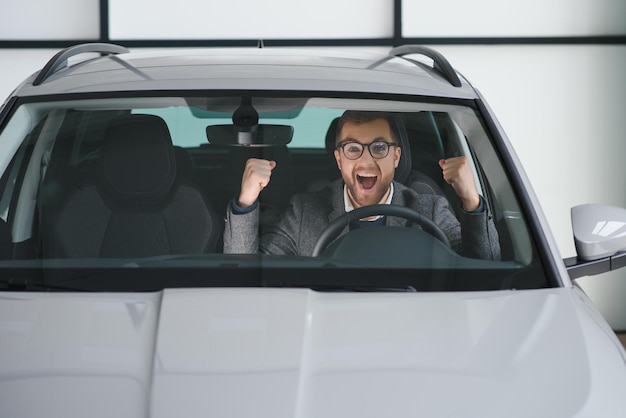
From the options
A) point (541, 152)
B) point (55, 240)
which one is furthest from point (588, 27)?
point (55, 240)

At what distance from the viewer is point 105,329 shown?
6.49ft

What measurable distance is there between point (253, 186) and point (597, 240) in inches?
34.2

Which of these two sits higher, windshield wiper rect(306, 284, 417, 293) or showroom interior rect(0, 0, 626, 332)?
showroom interior rect(0, 0, 626, 332)

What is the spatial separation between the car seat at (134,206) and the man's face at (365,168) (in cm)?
37

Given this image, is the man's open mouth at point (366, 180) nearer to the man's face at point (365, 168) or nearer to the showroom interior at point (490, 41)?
the man's face at point (365, 168)

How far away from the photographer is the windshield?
2.45 meters

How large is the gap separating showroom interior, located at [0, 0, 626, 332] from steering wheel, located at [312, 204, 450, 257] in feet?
15.5

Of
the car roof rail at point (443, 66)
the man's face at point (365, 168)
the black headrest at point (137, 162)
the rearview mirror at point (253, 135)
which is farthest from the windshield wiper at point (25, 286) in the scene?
the car roof rail at point (443, 66)

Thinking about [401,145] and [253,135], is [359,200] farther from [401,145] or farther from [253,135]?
[253,135]

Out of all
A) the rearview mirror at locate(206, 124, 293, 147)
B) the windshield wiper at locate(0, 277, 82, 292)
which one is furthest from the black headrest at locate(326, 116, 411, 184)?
the windshield wiper at locate(0, 277, 82, 292)

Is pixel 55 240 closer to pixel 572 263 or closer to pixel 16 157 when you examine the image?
pixel 16 157

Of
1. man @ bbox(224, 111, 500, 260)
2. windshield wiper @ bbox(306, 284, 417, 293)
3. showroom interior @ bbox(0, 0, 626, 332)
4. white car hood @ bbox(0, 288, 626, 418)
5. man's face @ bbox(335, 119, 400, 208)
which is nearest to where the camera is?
white car hood @ bbox(0, 288, 626, 418)

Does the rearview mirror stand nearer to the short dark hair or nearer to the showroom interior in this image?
the short dark hair

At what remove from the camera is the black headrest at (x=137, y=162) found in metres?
2.67
